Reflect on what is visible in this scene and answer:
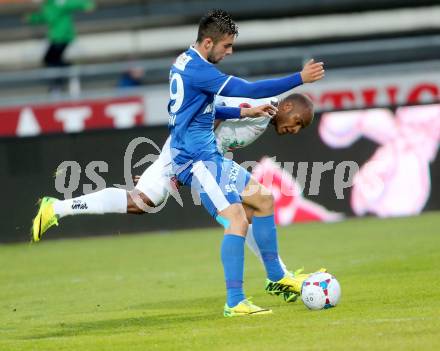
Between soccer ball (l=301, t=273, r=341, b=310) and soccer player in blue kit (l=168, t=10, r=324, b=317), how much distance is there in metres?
0.33

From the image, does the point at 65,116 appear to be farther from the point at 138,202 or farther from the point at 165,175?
the point at 165,175

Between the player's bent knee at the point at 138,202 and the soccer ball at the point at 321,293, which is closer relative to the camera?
the soccer ball at the point at 321,293

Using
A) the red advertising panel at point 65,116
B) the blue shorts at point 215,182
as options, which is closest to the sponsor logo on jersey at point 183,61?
the blue shorts at point 215,182

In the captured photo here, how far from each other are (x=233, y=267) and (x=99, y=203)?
1.59 metres

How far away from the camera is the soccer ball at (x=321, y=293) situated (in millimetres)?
8242

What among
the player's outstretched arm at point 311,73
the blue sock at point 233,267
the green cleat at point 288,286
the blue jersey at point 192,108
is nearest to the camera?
the player's outstretched arm at point 311,73

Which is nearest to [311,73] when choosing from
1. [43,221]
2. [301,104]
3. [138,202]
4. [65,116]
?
[301,104]

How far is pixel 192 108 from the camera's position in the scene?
839 cm

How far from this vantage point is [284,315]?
8117 mm

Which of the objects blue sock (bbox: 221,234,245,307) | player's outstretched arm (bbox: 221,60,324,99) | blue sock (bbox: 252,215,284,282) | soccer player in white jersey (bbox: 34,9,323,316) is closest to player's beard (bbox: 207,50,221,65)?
soccer player in white jersey (bbox: 34,9,323,316)

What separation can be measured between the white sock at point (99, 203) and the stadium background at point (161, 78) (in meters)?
6.94

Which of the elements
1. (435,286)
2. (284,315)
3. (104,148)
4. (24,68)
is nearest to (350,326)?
(284,315)

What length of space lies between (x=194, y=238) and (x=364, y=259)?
14.1ft

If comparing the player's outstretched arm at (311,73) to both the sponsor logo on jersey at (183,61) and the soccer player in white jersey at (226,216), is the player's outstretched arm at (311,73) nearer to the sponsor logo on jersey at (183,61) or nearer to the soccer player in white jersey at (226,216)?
the soccer player in white jersey at (226,216)
